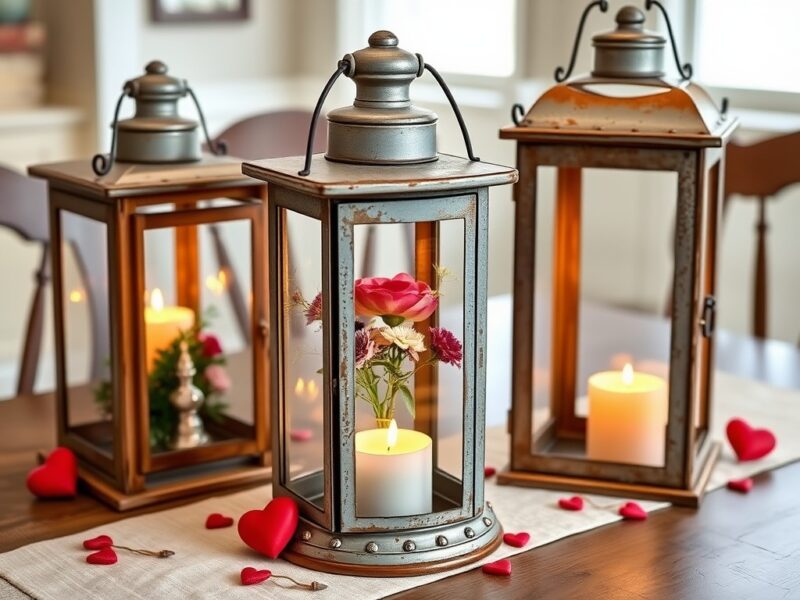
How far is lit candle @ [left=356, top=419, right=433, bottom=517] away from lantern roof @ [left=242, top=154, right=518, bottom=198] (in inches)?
9.8

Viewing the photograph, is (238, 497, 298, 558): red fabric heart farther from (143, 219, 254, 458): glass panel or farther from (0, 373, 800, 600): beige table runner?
(143, 219, 254, 458): glass panel

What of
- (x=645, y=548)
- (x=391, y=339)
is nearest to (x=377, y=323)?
(x=391, y=339)

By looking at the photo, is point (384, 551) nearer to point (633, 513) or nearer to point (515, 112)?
point (633, 513)

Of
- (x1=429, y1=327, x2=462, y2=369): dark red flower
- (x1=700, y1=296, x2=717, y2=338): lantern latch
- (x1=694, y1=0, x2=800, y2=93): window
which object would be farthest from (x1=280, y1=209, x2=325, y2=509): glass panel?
(x1=694, y1=0, x2=800, y2=93): window

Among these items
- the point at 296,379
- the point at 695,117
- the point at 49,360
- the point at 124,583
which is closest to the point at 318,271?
the point at 296,379

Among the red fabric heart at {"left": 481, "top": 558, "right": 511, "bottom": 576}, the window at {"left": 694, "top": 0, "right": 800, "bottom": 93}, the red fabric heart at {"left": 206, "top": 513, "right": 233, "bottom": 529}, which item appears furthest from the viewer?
the window at {"left": 694, "top": 0, "right": 800, "bottom": 93}

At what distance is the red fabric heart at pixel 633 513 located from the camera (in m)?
1.35

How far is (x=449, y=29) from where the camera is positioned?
3.95 meters

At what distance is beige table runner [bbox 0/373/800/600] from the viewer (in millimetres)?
1168

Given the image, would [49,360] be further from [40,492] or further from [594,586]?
[594,586]

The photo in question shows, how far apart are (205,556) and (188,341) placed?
353mm

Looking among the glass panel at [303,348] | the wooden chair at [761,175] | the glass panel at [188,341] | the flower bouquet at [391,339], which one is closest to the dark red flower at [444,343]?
the flower bouquet at [391,339]

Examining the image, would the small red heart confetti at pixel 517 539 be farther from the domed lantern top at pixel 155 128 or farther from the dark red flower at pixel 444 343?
the domed lantern top at pixel 155 128

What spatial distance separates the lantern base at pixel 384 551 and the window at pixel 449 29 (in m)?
2.63
